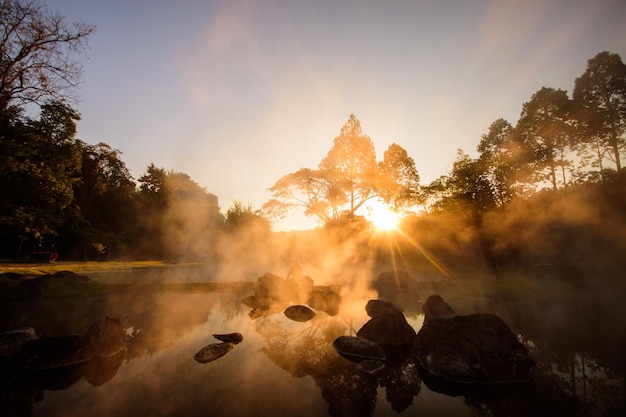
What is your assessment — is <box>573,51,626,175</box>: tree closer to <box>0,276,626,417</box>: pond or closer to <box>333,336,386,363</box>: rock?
<box>0,276,626,417</box>: pond

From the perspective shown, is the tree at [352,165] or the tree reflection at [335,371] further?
the tree at [352,165]

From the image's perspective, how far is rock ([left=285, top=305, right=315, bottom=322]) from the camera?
15727 millimetres

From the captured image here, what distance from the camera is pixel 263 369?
371 inches

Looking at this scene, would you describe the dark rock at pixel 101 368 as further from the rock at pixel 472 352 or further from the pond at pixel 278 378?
the rock at pixel 472 352

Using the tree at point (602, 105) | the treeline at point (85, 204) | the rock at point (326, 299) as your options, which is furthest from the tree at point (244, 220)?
the tree at point (602, 105)

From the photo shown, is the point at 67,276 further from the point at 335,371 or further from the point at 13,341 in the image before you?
the point at 335,371

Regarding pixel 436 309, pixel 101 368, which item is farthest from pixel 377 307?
pixel 101 368

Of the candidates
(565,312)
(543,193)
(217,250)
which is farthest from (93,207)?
(543,193)

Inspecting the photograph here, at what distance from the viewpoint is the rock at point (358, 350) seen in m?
10.5

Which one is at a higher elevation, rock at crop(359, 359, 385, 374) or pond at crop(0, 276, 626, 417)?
pond at crop(0, 276, 626, 417)

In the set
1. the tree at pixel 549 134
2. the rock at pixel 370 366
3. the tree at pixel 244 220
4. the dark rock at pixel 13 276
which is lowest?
the rock at pixel 370 366

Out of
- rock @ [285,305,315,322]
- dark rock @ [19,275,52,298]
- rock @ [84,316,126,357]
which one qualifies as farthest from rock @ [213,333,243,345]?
dark rock @ [19,275,52,298]

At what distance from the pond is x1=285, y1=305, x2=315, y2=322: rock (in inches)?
35.0

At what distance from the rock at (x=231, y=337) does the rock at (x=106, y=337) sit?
3619 mm
